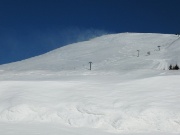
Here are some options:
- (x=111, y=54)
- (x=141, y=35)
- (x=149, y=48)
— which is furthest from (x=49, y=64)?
(x=141, y=35)

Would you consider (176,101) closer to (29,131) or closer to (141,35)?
(29,131)

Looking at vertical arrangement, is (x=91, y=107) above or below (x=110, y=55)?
below

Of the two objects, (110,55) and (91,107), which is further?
(110,55)

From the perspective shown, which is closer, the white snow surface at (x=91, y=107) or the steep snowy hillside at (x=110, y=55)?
the white snow surface at (x=91, y=107)

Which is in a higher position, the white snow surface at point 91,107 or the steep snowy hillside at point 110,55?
the steep snowy hillside at point 110,55

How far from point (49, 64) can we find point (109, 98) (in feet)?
134

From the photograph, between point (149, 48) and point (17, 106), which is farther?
point (149, 48)

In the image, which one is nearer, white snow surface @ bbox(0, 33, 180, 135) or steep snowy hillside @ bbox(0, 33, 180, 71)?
white snow surface @ bbox(0, 33, 180, 135)

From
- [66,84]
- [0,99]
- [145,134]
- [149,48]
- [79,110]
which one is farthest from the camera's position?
[149,48]

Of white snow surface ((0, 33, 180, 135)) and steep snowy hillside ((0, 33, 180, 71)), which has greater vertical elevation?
steep snowy hillside ((0, 33, 180, 71))

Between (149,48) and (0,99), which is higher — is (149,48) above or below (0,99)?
above

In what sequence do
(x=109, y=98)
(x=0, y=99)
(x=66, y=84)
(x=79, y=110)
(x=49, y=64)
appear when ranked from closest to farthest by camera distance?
1. (x=79, y=110)
2. (x=109, y=98)
3. (x=0, y=99)
4. (x=66, y=84)
5. (x=49, y=64)

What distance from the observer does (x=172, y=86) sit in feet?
32.1

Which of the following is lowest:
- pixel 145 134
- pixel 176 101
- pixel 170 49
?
pixel 145 134
